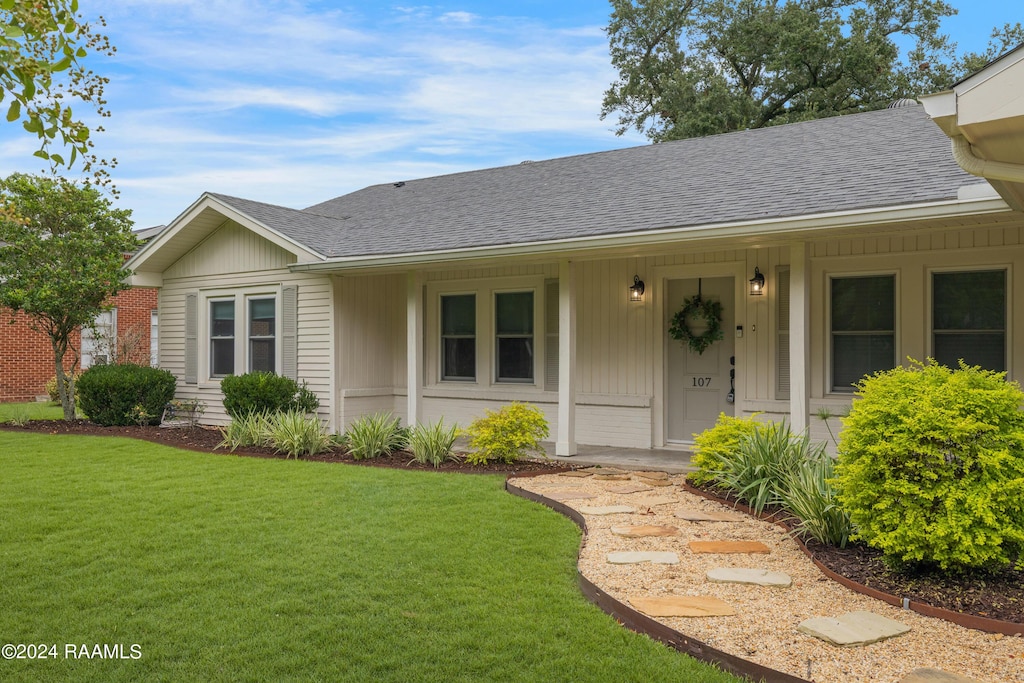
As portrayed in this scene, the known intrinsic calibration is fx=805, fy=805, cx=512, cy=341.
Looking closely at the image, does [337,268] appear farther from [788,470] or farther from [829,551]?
[829,551]

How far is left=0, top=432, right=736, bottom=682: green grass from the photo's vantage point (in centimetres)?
358

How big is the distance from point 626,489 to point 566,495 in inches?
26.0

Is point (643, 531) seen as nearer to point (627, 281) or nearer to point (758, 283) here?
point (758, 283)

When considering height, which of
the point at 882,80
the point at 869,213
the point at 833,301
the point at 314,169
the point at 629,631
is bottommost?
the point at 629,631

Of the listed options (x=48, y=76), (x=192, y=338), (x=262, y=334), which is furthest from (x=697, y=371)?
(x=192, y=338)

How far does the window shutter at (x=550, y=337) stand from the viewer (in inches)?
411

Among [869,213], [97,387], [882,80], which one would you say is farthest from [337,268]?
[882,80]

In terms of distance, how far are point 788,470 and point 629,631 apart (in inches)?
121

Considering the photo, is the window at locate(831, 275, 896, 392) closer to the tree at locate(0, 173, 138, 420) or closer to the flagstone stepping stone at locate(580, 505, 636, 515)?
→ the flagstone stepping stone at locate(580, 505, 636, 515)

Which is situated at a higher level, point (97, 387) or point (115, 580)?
point (97, 387)

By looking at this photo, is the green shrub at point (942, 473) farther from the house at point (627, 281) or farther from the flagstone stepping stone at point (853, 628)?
the house at point (627, 281)

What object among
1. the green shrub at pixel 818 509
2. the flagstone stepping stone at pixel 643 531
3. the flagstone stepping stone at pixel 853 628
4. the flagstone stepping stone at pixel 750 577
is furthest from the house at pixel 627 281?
the flagstone stepping stone at pixel 643 531

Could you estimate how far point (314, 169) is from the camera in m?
20.4

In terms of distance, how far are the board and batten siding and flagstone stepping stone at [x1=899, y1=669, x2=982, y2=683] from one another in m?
8.91
